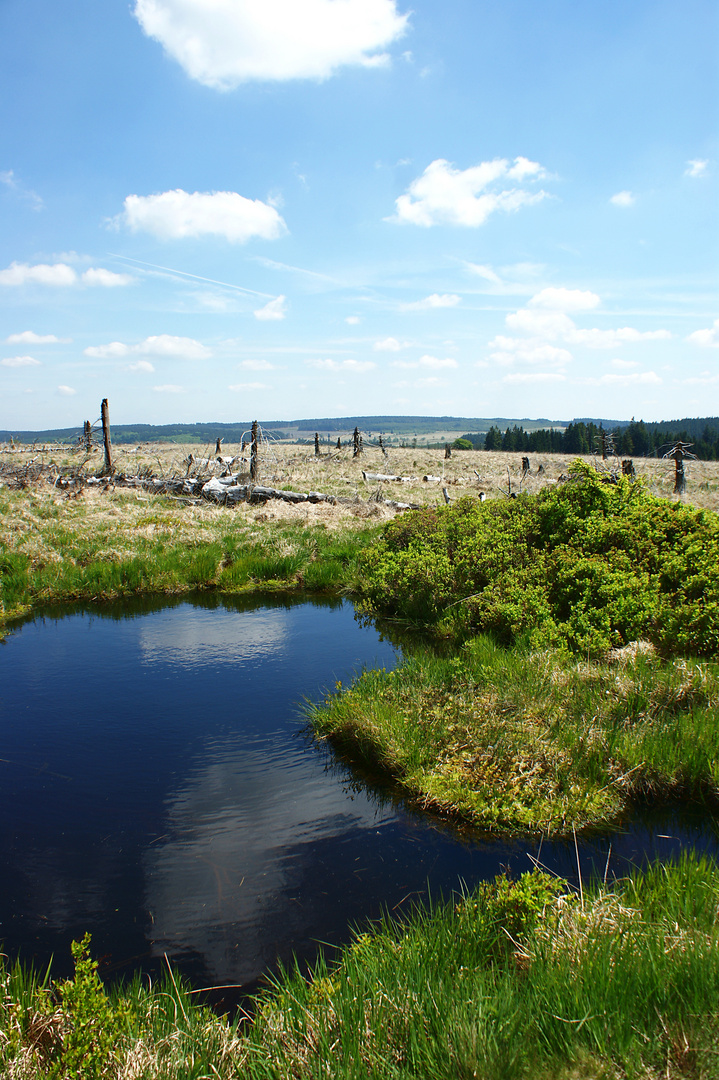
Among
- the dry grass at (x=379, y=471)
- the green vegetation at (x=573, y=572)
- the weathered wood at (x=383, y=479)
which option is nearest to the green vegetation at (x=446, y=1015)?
the green vegetation at (x=573, y=572)

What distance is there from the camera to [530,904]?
3906 millimetres

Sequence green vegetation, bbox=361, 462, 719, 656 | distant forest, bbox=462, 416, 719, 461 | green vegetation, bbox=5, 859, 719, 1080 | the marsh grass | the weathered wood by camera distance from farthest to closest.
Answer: distant forest, bbox=462, 416, 719, 461, the weathered wood, green vegetation, bbox=361, 462, 719, 656, the marsh grass, green vegetation, bbox=5, 859, 719, 1080

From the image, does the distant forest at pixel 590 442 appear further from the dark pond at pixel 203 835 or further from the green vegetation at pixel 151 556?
the dark pond at pixel 203 835

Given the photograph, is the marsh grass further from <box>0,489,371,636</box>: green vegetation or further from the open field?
<box>0,489,371,636</box>: green vegetation

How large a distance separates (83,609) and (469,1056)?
12.8 m

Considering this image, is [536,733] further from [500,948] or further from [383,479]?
[383,479]

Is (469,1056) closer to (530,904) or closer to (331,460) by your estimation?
(530,904)

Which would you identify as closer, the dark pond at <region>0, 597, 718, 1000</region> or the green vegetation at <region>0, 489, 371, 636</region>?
the dark pond at <region>0, 597, 718, 1000</region>

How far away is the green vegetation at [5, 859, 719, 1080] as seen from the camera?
8.66 ft

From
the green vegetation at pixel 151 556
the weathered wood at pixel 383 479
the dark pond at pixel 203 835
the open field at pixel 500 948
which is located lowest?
the dark pond at pixel 203 835

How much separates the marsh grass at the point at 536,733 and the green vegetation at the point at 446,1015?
1907mm

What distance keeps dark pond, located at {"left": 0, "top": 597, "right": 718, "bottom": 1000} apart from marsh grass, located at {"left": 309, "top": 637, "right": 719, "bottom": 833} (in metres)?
0.31

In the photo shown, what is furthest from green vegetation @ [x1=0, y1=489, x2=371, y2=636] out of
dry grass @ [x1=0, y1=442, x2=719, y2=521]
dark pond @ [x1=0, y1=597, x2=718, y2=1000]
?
dark pond @ [x1=0, y1=597, x2=718, y2=1000]

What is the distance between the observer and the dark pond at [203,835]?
4477 millimetres
